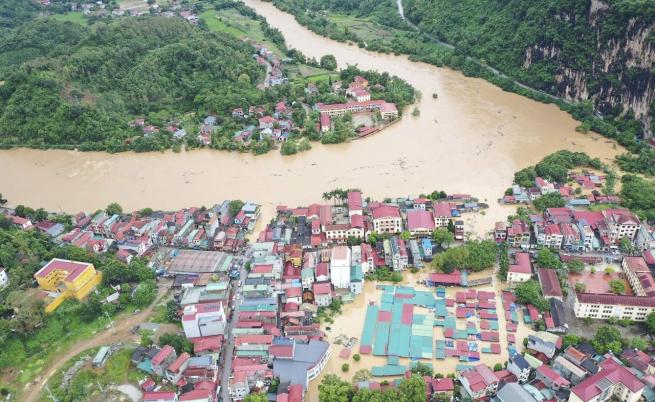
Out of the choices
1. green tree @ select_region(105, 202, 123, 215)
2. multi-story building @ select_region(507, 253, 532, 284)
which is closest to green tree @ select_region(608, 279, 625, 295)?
multi-story building @ select_region(507, 253, 532, 284)

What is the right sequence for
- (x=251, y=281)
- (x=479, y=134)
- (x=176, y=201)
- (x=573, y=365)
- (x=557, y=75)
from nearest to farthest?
1. (x=573, y=365)
2. (x=251, y=281)
3. (x=176, y=201)
4. (x=479, y=134)
5. (x=557, y=75)

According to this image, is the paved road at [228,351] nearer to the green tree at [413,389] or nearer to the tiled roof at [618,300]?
the green tree at [413,389]

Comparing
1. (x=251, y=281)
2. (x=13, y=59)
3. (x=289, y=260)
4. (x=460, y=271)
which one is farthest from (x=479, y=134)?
(x=13, y=59)

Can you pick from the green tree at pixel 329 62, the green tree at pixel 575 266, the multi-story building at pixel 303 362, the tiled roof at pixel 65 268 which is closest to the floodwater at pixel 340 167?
the green tree at pixel 575 266

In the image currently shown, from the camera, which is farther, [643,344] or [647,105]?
[647,105]

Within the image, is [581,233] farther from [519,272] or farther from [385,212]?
[385,212]

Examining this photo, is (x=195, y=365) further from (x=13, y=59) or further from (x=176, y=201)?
(x=13, y=59)
